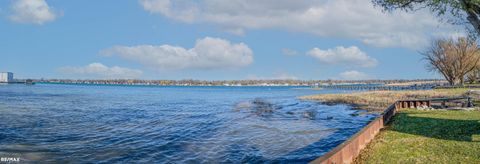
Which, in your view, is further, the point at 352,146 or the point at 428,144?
the point at 428,144

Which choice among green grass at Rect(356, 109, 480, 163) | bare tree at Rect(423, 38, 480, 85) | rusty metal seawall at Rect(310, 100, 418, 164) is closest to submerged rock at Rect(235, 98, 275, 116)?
rusty metal seawall at Rect(310, 100, 418, 164)

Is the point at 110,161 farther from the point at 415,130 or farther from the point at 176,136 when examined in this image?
the point at 415,130

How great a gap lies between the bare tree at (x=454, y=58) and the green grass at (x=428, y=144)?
8051 centimetres

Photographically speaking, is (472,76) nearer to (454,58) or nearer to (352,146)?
(454,58)

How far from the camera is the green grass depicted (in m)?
13.1

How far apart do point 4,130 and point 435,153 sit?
26.5m

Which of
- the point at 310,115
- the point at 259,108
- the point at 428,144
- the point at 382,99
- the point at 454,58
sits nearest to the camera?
the point at 428,144

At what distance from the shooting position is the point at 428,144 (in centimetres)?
1550

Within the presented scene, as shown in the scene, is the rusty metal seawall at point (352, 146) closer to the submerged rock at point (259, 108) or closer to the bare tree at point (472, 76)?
the submerged rock at point (259, 108)

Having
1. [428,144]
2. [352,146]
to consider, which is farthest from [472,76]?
[352,146]

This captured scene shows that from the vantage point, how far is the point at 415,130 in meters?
19.7

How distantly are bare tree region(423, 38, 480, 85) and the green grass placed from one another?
264ft

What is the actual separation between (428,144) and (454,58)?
3481 inches

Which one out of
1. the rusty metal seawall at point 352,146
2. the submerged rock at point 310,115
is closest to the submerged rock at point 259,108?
the submerged rock at point 310,115
